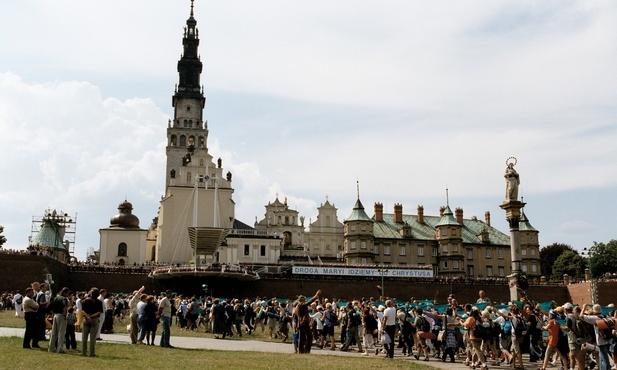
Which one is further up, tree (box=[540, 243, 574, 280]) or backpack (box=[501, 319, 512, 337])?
tree (box=[540, 243, 574, 280])

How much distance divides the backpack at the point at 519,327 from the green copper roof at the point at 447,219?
72.7 metres

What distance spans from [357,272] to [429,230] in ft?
92.5

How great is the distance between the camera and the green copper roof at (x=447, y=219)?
9425cm

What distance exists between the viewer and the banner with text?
70.2 m

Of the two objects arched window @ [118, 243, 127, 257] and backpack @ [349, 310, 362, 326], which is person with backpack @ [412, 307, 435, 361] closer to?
backpack @ [349, 310, 362, 326]

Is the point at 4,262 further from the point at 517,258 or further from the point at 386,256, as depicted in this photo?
the point at 386,256

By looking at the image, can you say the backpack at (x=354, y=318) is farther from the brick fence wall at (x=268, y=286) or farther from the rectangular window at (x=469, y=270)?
the rectangular window at (x=469, y=270)

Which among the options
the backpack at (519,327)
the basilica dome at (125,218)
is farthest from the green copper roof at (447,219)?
the backpack at (519,327)

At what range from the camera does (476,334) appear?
2055 centimetres

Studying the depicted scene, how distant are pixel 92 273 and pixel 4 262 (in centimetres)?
1183

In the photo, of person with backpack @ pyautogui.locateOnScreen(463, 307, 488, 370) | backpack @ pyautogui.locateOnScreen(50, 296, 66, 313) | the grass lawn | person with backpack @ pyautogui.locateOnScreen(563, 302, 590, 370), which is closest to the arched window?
the grass lawn

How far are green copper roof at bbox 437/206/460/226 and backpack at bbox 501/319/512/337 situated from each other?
2855 inches

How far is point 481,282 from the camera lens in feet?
252

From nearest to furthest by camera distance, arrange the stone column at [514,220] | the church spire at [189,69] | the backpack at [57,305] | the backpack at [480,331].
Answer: the backpack at [57,305]
the backpack at [480,331]
the stone column at [514,220]
the church spire at [189,69]
